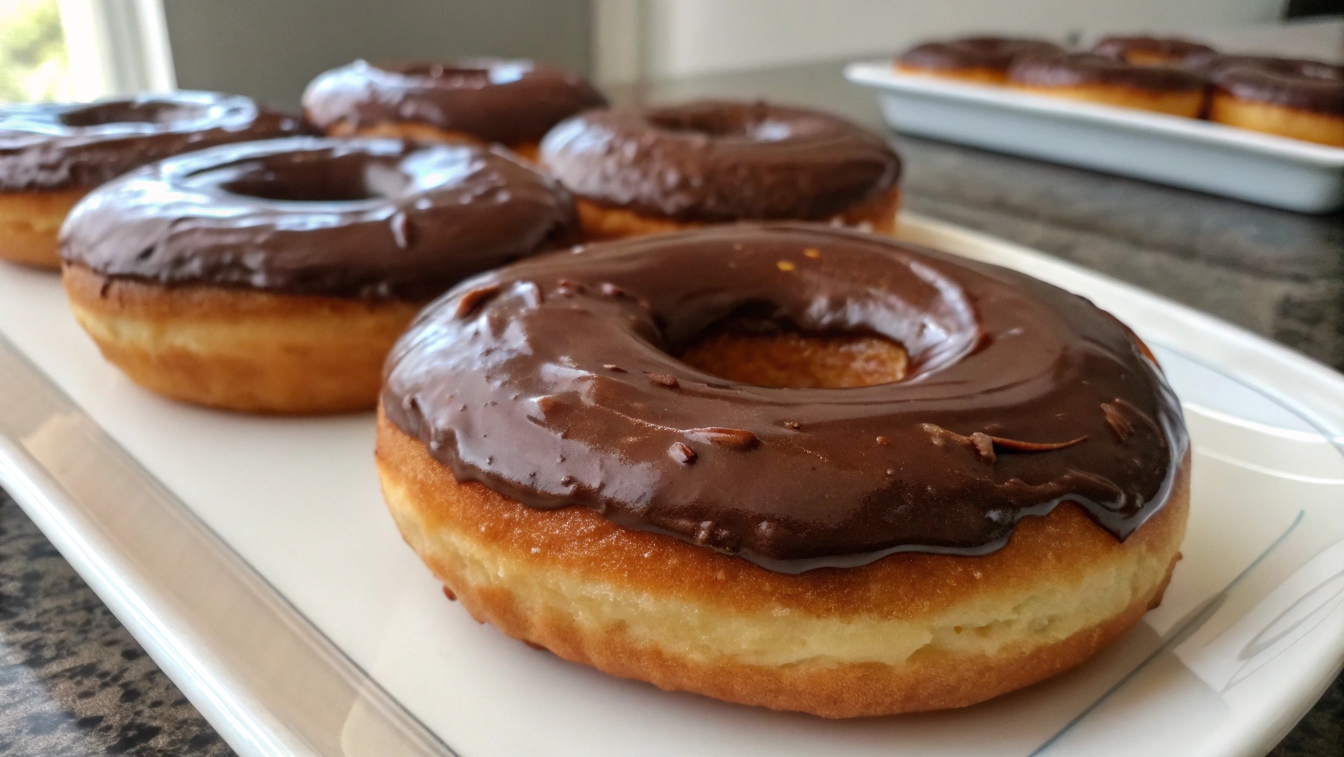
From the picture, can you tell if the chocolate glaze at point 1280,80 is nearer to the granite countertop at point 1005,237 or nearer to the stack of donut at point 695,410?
the granite countertop at point 1005,237

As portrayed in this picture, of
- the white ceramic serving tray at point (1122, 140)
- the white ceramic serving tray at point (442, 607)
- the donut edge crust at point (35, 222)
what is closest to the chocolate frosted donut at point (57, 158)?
the donut edge crust at point (35, 222)

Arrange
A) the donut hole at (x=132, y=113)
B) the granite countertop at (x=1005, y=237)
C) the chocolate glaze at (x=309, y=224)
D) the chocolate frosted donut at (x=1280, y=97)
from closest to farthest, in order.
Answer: the granite countertop at (x=1005, y=237), the chocolate glaze at (x=309, y=224), the donut hole at (x=132, y=113), the chocolate frosted donut at (x=1280, y=97)

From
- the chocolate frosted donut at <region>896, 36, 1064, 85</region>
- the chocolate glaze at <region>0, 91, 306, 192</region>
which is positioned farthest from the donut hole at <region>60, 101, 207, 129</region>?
the chocolate frosted donut at <region>896, 36, 1064, 85</region>

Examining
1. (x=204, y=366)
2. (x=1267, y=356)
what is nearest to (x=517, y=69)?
(x=204, y=366)

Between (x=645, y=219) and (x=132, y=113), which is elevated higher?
(x=132, y=113)

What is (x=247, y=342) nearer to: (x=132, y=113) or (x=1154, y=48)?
(x=132, y=113)

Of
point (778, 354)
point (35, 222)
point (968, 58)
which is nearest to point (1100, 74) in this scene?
point (968, 58)
